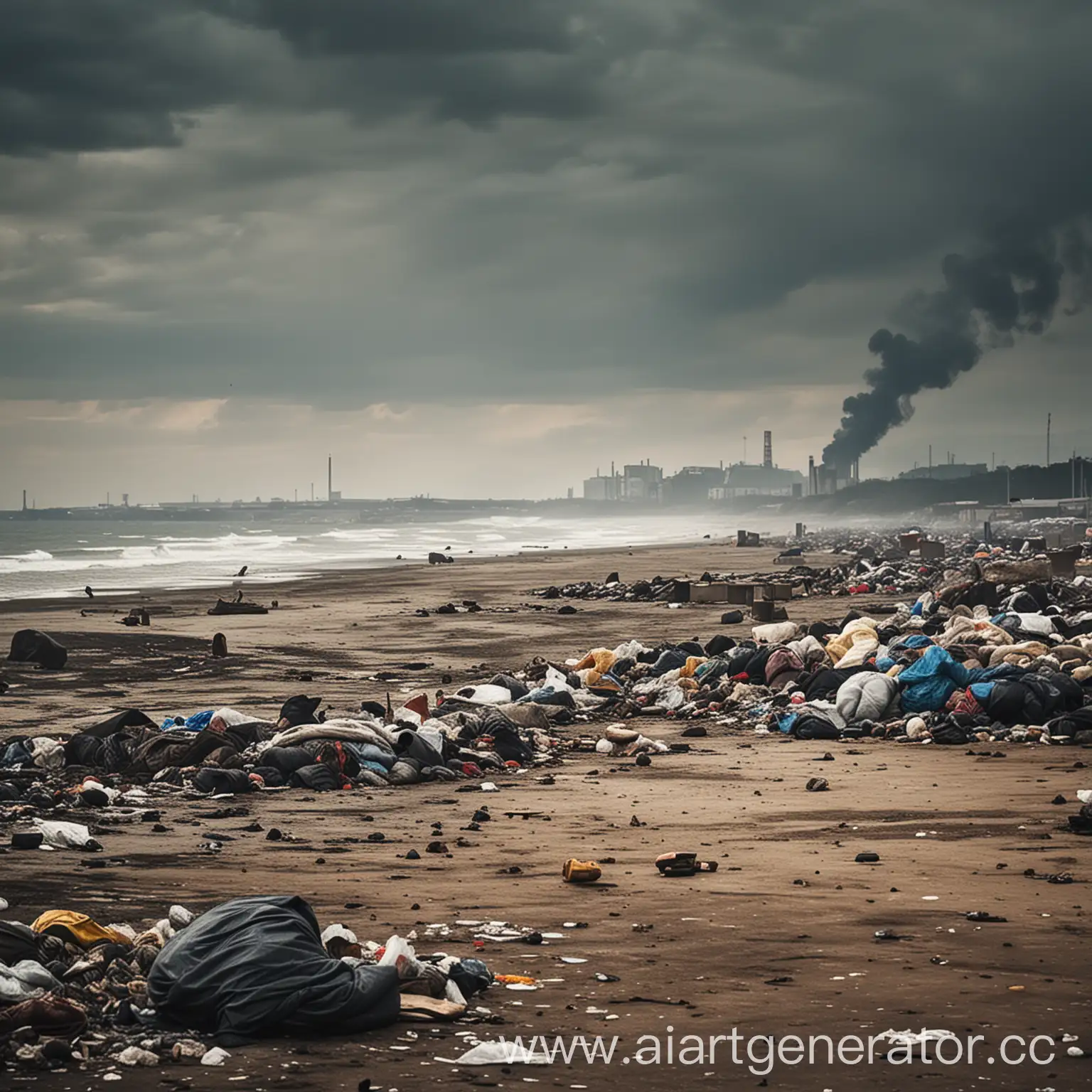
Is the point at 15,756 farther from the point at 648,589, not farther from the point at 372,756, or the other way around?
the point at 648,589

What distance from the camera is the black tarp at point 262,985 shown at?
5.12 meters

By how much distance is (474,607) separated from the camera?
31.5 metres

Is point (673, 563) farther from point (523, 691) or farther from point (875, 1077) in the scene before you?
point (875, 1077)

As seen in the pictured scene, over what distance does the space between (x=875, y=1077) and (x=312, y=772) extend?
7.62m

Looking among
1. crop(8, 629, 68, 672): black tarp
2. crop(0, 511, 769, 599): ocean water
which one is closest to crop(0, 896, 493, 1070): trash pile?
crop(8, 629, 68, 672): black tarp

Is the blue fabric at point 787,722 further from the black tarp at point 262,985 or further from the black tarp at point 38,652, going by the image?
the black tarp at point 38,652

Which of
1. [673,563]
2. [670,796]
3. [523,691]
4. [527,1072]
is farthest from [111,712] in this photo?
[673,563]

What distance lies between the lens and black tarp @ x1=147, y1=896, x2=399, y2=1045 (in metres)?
5.12

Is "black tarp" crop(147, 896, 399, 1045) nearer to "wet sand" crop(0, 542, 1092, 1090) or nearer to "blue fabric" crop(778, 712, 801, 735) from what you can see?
"wet sand" crop(0, 542, 1092, 1090)

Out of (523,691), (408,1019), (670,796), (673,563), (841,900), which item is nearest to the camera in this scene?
(408,1019)

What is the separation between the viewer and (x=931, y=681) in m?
14.7

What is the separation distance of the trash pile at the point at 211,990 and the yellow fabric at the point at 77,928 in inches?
6.2

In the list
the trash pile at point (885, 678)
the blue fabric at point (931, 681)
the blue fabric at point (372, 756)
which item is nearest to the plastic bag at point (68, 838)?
the blue fabric at point (372, 756)

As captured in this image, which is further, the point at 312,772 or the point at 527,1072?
the point at 312,772
